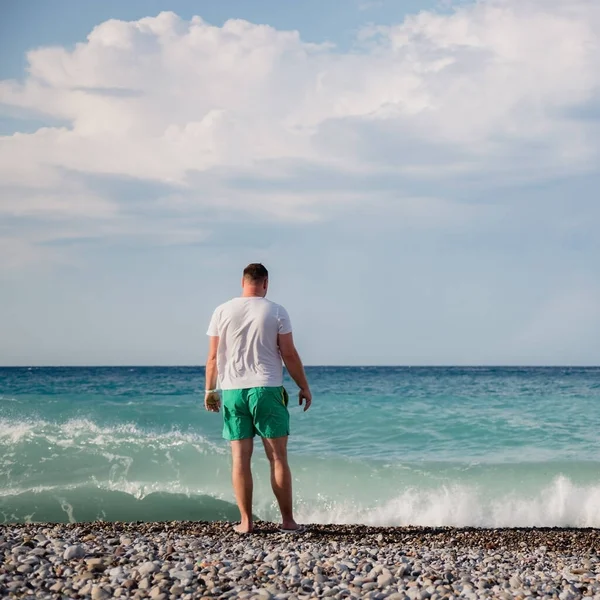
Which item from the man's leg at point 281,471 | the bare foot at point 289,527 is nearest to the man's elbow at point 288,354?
the man's leg at point 281,471

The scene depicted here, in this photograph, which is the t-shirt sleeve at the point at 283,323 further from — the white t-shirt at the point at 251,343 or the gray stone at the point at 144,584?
the gray stone at the point at 144,584

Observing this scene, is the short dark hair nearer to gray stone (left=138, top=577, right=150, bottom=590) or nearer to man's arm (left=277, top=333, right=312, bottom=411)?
man's arm (left=277, top=333, right=312, bottom=411)

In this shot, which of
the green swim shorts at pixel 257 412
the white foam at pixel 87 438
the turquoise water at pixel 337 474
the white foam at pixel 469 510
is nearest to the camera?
the green swim shorts at pixel 257 412

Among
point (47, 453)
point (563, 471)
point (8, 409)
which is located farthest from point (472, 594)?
point (8, 409)

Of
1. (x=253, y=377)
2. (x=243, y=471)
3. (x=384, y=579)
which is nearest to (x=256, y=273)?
(x=253, y=377)

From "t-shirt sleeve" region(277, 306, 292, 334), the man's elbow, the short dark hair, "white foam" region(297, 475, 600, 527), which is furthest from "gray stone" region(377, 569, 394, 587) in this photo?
"white foam" region(297, 475, 600, 527)

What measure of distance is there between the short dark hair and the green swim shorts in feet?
2.84

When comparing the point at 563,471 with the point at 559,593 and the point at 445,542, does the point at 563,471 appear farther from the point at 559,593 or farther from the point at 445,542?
the point at 559,593

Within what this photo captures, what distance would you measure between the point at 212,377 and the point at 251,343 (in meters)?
0.45

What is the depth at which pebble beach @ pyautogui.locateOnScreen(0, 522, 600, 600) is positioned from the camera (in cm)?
395

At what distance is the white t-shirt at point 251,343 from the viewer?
5660mm

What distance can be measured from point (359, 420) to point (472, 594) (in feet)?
41.3

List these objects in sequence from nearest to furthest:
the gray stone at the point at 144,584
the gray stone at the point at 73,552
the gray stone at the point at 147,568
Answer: the gray stone at the point at 144,584, the gray stone at the point at 147,568, the gray stone at the point at 73,552

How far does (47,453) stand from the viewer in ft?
36.9
